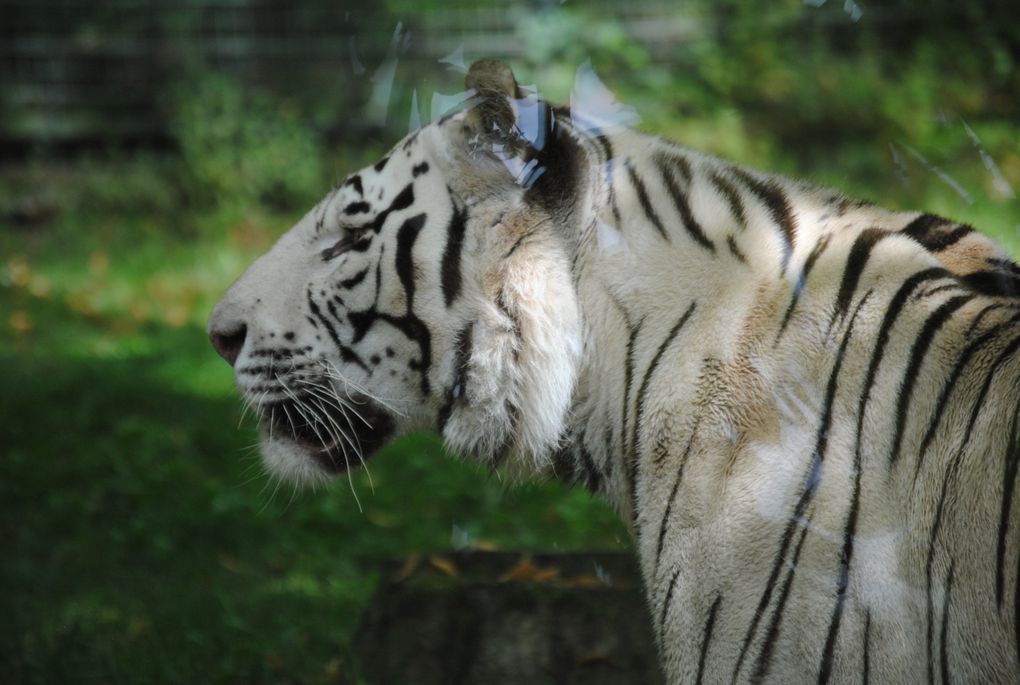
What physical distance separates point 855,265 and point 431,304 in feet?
2.21

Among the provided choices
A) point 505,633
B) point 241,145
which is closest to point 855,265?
point 505,633

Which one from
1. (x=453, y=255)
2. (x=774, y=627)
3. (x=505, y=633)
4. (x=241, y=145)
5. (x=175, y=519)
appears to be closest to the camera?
(x=774, y=627)

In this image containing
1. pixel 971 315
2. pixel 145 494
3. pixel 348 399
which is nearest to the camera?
pixel 971 315

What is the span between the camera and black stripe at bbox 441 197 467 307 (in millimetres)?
1785

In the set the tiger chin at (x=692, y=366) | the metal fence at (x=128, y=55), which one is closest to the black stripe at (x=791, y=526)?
the tiger chin at (x=692, y=366)

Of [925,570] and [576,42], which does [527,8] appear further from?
[925,570]

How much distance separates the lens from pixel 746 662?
1433 mm

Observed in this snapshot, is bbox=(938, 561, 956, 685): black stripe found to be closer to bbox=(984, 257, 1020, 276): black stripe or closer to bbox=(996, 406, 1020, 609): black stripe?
bbox=(996, 406, 1020, 609): black stripe

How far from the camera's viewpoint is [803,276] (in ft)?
5.24

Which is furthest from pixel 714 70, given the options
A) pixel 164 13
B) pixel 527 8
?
pixel 164 13

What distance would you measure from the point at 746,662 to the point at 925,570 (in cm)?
26

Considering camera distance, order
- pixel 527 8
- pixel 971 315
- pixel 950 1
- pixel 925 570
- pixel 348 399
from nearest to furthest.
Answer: pixel 925 570 → pixel 971 315 → pixel 348 399 → pixel 950 1 → pixel 527 8

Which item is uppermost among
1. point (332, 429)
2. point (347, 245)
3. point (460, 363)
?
point (347, 245)

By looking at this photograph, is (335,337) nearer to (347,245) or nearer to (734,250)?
(347,245)
